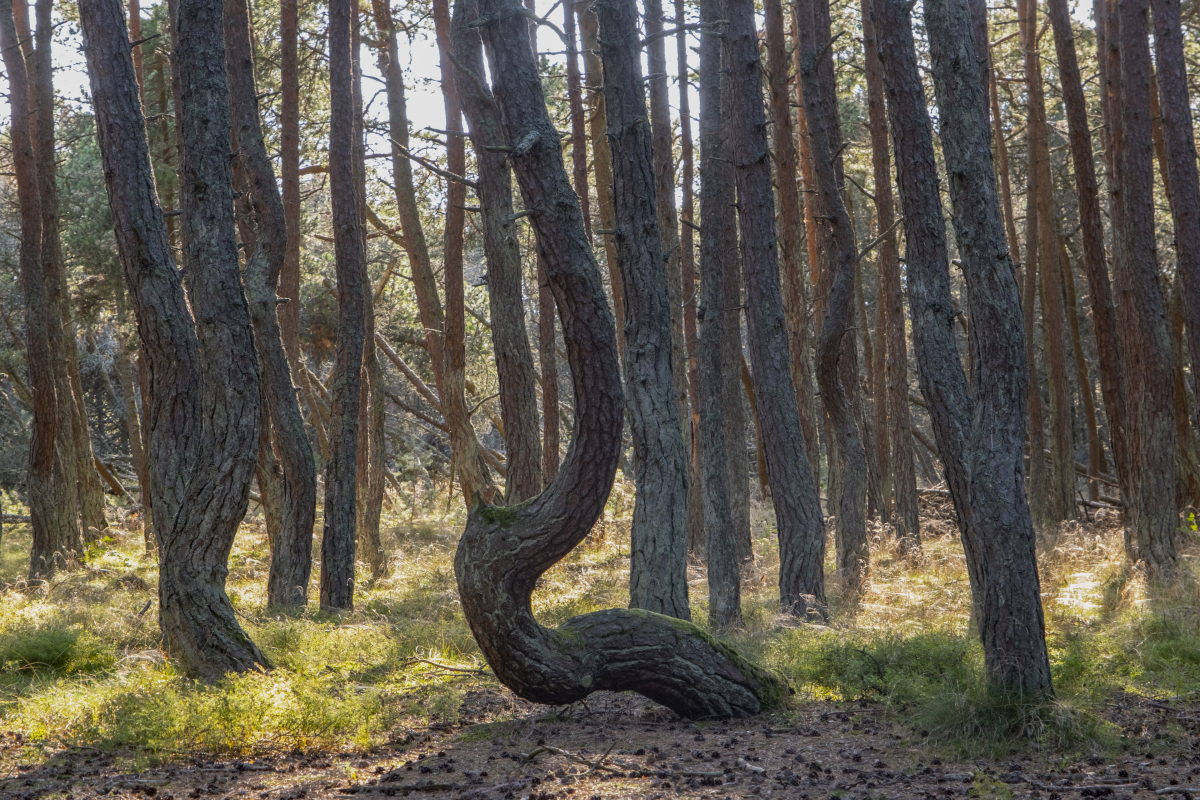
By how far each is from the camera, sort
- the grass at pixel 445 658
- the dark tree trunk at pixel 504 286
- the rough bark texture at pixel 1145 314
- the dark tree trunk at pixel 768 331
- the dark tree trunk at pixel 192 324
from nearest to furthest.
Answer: the grass at pixel 445 658 → the dark tree trunk at pixel 192 324 → the dark tree trunk at pixel 768 331 → the dark tree trunk at pixel 504 286 → the rough bark texture at pixel 1145 314

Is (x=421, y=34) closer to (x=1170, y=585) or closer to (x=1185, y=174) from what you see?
(x=1185, y=174)

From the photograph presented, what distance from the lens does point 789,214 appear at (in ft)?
47.1

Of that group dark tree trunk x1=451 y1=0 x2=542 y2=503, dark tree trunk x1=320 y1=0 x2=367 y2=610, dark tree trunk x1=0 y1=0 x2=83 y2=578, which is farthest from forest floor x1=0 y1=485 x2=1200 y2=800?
dark tree trunk x1=0 y1=0 x2=83 y2=578

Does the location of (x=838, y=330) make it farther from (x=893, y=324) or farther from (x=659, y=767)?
(x=659, y=767)

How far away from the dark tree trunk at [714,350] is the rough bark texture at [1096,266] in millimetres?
5032

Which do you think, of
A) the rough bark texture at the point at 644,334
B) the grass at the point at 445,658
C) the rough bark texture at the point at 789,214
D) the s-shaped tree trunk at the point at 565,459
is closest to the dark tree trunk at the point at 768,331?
the grass at the point at 445,658

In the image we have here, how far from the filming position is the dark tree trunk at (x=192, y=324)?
6770mm

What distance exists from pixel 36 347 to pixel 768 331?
988 cm

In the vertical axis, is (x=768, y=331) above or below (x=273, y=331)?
below

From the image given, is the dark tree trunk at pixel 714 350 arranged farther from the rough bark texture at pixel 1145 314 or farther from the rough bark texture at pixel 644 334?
the rough bark texture at pixel 1145 314

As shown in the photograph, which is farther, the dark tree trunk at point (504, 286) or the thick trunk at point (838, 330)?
the thick trunk at point (838, 330)

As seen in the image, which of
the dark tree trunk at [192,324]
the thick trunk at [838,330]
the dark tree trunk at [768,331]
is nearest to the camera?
the dark tree trunk at [192,324]

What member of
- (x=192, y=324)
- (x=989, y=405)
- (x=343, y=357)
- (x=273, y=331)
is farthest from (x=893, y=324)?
(x=192, y=324)

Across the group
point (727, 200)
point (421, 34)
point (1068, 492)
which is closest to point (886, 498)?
point (1068, 492)
